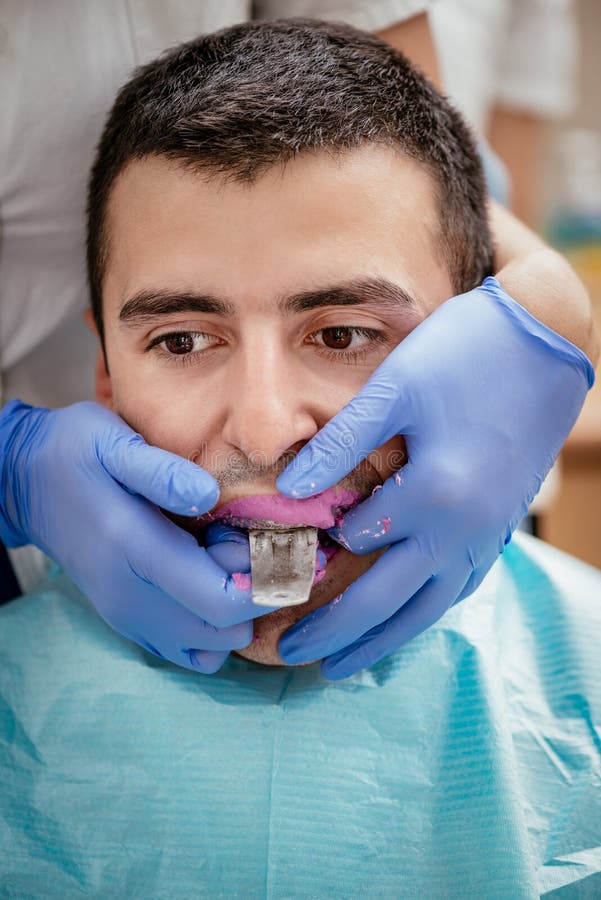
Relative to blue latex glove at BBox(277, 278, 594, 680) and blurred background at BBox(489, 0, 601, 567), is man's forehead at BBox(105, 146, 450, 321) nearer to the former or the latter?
blue latex glove at BBox(277, 278, 594, 680)

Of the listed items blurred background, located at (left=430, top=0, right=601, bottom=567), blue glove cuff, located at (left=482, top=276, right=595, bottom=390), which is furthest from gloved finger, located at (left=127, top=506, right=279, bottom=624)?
blurred background, located at (left=430, top=0, right=601, bottom=567)

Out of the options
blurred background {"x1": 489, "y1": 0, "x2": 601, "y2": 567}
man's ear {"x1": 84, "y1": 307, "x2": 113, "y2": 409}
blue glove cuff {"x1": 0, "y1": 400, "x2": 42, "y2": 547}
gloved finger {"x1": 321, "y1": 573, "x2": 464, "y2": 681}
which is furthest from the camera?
blurred background {"x1": 489, "y1": 0, "x2": 601, "y2": 567}

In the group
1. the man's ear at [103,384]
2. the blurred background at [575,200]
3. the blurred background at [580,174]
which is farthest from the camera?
the blurred background at [580,174]

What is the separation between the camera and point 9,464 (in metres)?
1.23

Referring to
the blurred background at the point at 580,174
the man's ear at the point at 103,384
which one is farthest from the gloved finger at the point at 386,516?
the blurred background at the point at 580,174

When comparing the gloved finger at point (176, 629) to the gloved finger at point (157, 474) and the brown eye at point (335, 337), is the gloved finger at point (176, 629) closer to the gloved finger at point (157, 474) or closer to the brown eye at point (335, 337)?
the gloved finger at point (157, 474)

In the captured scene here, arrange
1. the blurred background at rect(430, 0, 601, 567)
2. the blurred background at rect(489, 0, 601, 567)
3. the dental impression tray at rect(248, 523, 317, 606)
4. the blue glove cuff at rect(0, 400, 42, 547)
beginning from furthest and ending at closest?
the blurred background at rect(489, 0, 601, 567) → the blurred background at rect(430, 0, 601, 567) → the blue glove cuff at rect(0, 400, 42, 547) → the dental impression tray at rect(248, 523, 317, 606)

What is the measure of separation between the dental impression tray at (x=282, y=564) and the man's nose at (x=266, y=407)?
0.09 metres

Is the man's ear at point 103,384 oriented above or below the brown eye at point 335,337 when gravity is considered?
below

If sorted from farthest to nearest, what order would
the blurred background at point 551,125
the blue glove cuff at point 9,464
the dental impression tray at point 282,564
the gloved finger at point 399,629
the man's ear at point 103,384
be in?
1. the blurred background at point 551,125
2. the man's ear at point 103,384
3. the blue glove cuff at point 9,464
4. the gloved finger at point 399,629
5. the dental impression tray at point 282,564

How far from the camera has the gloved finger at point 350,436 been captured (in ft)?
3.24

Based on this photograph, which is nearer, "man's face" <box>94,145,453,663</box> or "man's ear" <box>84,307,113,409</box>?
"man's face" <box>94,145,453,663</box>

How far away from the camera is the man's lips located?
1.05 metres

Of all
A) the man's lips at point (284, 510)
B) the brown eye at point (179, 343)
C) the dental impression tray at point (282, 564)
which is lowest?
the dental impression tray at point (282, 564)
